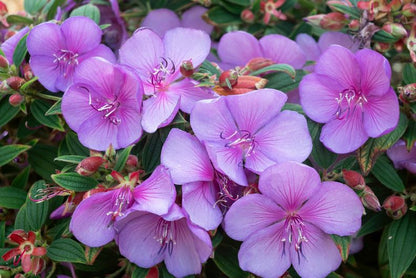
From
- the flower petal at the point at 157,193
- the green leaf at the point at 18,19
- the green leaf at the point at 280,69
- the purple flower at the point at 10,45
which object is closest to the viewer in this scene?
the flower petal at the point at 157,193

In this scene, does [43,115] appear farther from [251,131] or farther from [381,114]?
[381,114]

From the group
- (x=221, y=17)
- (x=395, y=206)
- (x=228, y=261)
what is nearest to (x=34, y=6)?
(x=221, y=17)

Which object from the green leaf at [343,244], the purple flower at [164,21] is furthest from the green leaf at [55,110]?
the green leaf at [343,244]

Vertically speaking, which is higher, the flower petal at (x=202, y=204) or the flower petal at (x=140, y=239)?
the flower petal at (x=202, y=204)

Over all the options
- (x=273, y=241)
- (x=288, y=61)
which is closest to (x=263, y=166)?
(x=273, y=241)

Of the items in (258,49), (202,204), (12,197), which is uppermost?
(258,49)

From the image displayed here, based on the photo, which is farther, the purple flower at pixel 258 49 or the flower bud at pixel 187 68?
the purple flower at pixel 258 49

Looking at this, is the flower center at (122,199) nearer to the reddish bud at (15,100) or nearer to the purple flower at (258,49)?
the reddish bud at (15,100)

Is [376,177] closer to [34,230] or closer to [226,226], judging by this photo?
[226,226]
